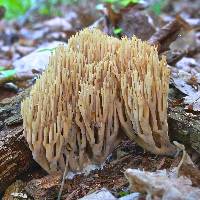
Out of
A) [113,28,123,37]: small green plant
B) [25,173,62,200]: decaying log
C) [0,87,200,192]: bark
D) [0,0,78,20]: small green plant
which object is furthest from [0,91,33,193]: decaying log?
[0,0,78,20]: small green plant

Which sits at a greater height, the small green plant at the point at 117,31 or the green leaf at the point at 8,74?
the small green plant at the point at 117,31

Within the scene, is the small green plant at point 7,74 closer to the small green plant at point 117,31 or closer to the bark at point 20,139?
the bark at point 20,139

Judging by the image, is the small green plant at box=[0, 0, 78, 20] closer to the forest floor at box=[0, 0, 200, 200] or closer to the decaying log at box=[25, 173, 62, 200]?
the forest floor at box=[0, 0, 200, 200]

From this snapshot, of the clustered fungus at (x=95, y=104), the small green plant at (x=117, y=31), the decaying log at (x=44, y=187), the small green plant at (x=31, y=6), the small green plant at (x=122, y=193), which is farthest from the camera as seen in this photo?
the small green plant at (x=31, y=6)

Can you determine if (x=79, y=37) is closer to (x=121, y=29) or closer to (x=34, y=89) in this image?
(x=34, y=89)

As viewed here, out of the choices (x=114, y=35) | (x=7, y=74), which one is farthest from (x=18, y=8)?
(x=7, y=74)

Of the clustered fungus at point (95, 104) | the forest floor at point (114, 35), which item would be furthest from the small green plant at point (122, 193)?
the clustered fungus at point (95, 104)

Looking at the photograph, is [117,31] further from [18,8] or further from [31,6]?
[31,6]

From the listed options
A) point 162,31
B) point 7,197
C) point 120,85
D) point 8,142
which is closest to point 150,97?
point 120,85
